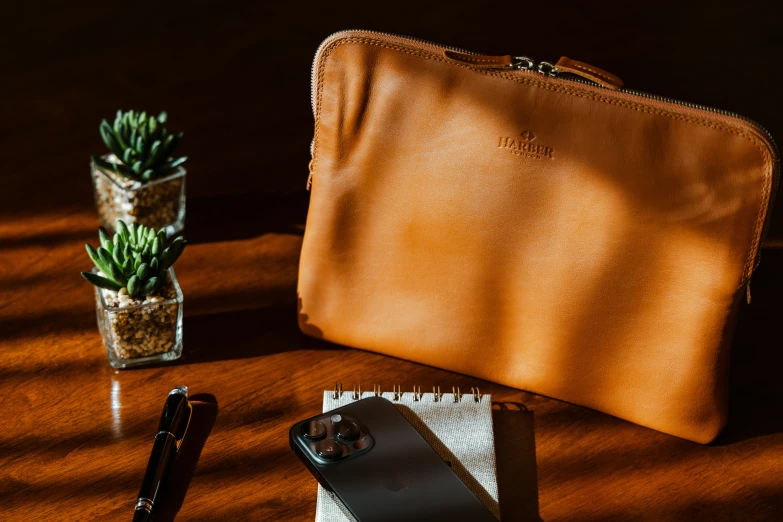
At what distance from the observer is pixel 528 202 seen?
2.81ft

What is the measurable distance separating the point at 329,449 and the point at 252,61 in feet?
2.66

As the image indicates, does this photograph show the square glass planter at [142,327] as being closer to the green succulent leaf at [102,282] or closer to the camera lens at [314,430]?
the green succulent leaf at [102,282]

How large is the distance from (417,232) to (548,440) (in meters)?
0.23

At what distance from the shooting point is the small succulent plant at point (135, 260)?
2.88ft

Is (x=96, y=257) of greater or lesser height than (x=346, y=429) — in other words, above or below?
above

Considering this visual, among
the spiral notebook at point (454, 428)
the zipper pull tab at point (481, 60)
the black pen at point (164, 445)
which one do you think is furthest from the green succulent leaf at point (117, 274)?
the zipper pull tab at point (481, 60)

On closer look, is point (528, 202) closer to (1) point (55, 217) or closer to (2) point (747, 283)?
(2) point (747, 283)

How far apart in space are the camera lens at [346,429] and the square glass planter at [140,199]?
0.39 metres

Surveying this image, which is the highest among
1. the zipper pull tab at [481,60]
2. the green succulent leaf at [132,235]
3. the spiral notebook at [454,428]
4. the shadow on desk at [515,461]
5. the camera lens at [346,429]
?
the zipper pull tab at [481,60]

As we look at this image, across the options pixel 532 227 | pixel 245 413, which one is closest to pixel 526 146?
pixel 532 227

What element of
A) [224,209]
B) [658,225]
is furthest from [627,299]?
[224,209]

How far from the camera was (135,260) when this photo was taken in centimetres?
88

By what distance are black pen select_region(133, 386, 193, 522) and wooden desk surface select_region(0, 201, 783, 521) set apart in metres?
0.02

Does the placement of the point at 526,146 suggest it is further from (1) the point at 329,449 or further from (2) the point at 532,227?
(1) the point at 329,449
